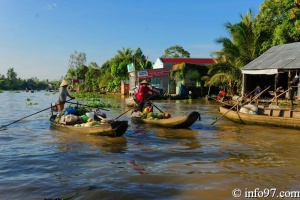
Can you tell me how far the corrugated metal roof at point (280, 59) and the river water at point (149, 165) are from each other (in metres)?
7.19

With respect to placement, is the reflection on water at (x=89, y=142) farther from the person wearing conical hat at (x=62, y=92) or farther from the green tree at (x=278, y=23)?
the green tree at (x=278, y=23)

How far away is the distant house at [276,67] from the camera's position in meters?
16.6

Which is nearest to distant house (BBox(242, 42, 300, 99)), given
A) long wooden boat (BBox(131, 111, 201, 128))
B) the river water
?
the river water

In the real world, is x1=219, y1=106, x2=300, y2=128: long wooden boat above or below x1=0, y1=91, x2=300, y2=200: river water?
above

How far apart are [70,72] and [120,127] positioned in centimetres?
5608

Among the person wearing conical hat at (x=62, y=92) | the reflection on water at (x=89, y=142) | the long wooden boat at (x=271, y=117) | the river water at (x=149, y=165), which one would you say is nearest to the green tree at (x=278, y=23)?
the long wooden boat at (x=271, y=117)

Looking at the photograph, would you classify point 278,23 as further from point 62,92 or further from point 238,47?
point 62,92

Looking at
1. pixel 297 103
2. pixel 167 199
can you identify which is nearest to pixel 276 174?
pixel 167 199

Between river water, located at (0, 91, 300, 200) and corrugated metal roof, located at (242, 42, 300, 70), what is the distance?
719 cm

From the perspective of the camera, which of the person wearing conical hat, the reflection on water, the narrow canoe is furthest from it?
the person wearing conical hat

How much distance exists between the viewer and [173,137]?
9711 millimetres

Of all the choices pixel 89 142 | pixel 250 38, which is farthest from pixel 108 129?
pixel 250 38

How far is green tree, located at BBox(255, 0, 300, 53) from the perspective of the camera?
21203 mm

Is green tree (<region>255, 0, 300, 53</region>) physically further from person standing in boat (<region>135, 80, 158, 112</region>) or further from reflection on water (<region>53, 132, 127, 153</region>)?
reflection on water (<region>53, 132, 127, 153</region>)
